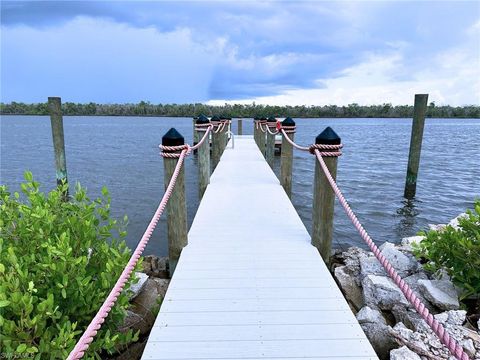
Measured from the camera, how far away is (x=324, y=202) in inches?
160

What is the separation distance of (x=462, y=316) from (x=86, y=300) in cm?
326

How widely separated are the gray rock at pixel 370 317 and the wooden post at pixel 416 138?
8.71 m

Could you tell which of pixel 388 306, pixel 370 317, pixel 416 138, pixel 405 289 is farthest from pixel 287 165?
pixel 416 138

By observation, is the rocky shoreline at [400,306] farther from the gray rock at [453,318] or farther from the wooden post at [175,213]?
the wooden post at [175,213]

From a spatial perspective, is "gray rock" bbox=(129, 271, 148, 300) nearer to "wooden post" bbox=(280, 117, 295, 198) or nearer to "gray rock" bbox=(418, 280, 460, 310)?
"gray rock" bbox=(418, 280, 460, 310)

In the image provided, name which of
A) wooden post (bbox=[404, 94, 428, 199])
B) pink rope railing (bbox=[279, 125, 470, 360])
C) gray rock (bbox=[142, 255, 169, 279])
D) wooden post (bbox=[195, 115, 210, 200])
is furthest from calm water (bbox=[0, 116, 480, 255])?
pink rope railing (bbox=[279, 125, 470, 360])

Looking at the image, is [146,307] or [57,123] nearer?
[146,307]

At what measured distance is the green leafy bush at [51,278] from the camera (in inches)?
80.9

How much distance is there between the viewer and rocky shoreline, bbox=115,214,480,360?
9.98ft

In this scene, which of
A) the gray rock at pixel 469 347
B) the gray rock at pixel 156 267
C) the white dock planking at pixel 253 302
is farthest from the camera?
the gray rock at pixel 156 267

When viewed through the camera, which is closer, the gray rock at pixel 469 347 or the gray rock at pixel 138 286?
the gray rock at pixel 469 347

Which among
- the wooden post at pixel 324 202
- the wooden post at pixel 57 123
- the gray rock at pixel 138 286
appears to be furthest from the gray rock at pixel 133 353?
the wooden post at pixel 57 123

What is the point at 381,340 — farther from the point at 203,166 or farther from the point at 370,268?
the point at 203,166

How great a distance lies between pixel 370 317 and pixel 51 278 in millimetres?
2840
